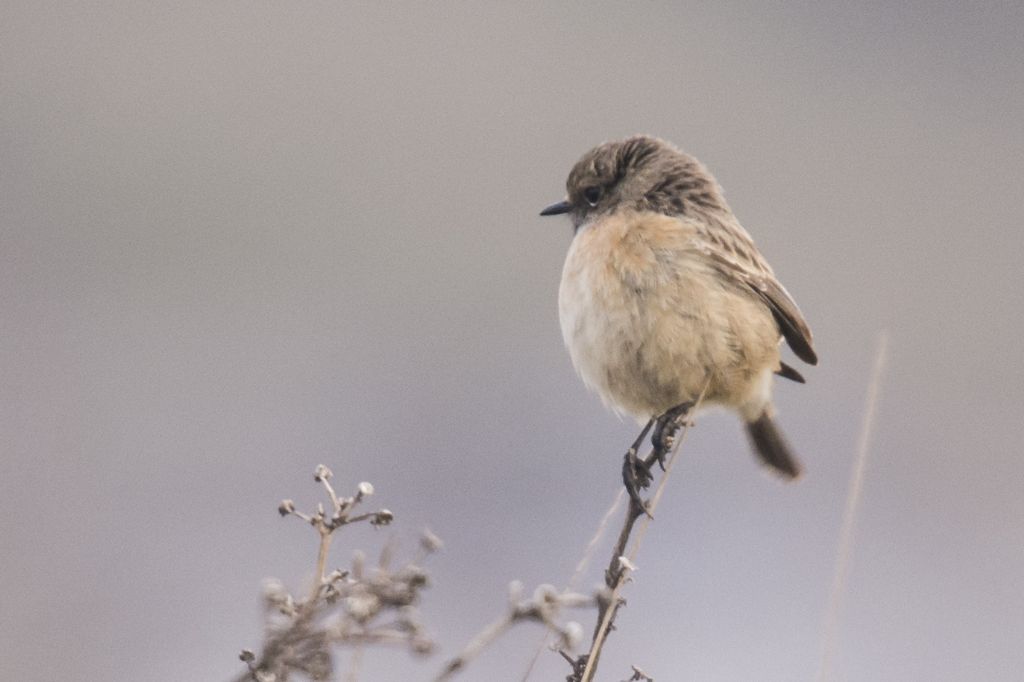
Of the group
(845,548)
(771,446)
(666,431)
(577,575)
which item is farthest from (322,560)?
(771,446)

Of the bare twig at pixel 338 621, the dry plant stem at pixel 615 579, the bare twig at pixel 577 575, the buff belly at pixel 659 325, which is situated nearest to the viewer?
the bare twig at pixel 338 621

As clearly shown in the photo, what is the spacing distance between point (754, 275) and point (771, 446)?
1078mm

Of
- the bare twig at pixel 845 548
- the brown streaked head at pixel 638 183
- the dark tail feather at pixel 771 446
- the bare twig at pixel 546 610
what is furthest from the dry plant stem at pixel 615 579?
the dark tail feather at pixel 771 446

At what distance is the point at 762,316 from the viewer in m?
5.28

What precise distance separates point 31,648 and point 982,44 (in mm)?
23691

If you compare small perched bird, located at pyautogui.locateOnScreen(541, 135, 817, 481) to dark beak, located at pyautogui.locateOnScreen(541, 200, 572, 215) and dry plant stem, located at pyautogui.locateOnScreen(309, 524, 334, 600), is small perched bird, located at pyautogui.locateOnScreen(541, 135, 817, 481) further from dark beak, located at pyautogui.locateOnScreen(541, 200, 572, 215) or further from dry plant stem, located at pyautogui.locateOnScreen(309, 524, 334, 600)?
dry plant stem, located at pyautogui.locateOnScreen(309, 524, 334, 600)

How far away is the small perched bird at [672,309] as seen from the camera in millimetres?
5035

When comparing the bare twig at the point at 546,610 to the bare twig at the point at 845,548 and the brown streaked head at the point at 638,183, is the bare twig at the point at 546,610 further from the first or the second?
the brown streaked head at the point at 638,183

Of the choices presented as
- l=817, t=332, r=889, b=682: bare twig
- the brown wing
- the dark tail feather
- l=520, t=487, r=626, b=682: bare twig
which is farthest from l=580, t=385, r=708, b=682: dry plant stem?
the dark tail feather

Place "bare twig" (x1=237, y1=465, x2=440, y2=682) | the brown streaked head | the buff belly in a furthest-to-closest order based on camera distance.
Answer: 1. the brown streaked head
2. the buff belly
3. "bare twig" (x1=237, y1=465, x2=440, y2=682)

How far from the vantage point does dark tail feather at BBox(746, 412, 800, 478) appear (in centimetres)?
608

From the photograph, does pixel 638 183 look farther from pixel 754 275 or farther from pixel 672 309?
pixel 672 309

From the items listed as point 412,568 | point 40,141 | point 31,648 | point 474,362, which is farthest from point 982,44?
point 412,568

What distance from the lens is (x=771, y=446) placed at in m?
6.16
